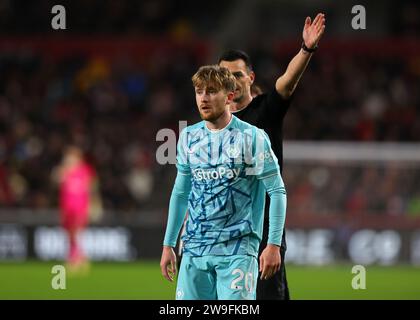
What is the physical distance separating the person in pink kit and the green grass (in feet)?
1.34

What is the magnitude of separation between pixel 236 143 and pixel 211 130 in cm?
19

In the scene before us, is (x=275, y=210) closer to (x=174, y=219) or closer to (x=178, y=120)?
(x=174, y=219)

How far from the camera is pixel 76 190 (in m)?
16.2

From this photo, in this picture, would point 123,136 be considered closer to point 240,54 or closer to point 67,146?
point 67,146

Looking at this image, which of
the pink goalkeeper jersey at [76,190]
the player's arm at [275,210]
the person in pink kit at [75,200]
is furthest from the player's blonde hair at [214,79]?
the pink goalkeeper jersey at [76,190]

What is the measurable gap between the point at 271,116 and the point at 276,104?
0.28 feet

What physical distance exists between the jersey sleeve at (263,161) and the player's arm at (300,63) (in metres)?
0.74

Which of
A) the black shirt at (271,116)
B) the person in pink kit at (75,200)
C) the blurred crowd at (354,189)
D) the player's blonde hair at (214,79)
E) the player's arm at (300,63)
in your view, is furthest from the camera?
the blurred crowd at (354,189)

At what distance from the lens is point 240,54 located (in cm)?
676

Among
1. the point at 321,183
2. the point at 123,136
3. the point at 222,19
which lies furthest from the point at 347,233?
the point at 222,19

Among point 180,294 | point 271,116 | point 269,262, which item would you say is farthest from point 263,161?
point 180,294

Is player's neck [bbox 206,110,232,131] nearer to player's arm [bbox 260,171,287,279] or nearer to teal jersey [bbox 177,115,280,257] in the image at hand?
teal jersey [bbox 177,115,280,257]

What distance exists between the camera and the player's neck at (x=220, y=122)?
584cm

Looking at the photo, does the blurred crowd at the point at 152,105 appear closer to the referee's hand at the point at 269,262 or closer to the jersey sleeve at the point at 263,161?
the jersey sleeve at the point at 263,161
